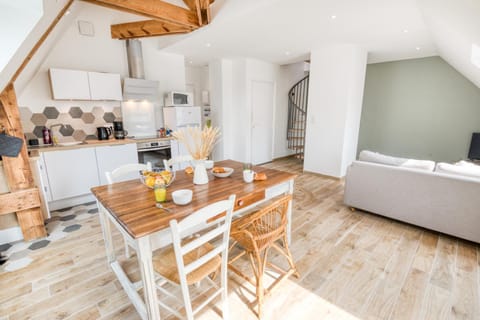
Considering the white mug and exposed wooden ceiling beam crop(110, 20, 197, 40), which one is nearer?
the white mug

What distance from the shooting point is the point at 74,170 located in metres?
3.13

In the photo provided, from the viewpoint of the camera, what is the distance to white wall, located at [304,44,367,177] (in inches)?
155

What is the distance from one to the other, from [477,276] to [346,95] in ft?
9.95

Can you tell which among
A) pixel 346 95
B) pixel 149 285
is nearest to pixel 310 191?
pixel 346 95

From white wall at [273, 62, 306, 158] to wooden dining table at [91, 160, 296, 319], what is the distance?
3.94 m

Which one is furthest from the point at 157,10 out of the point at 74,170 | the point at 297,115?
the point at 297,115

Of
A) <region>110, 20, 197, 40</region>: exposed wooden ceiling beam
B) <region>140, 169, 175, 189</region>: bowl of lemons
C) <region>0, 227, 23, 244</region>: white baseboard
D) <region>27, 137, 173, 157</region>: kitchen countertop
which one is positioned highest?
<region>110, 20, 197, 40</region>: exposed wooden ceiling beam

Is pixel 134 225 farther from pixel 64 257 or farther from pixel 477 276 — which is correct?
pixel 477 276

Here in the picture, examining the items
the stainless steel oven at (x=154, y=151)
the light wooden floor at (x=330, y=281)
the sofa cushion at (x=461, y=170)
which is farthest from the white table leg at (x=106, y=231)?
the sofa cushion at (x=461, y=170)

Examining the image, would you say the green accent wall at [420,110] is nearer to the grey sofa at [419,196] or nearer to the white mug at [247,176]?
the grey sofa at [419,196]

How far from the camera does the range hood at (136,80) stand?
373cm

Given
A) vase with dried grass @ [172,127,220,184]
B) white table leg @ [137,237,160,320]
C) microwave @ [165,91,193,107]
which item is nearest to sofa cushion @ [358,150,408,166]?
vase with dried grass @ [172,127,220,184]

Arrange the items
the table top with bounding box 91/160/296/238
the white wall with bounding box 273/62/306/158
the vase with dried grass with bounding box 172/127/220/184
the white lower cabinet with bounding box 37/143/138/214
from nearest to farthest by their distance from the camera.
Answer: the table top with bounding box 91/160/296/238 → the vase with dried grass with bounding box 172/127/220/184 → the white lower cabinet with bounding box 37/143/138/214 → the white wall with bounding box 273/62/306/158

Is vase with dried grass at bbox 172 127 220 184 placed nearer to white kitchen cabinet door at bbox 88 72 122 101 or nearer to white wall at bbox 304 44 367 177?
white kitchen cabinet door at bbox 88 72 122 101
